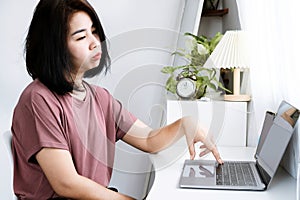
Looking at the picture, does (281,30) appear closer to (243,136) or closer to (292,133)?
(292,133)

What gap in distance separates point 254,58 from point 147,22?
84 cm

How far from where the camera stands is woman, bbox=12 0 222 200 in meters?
1.28

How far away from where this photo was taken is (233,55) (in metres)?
1.82

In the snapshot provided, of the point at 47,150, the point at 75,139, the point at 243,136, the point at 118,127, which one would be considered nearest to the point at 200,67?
the point at 243,136

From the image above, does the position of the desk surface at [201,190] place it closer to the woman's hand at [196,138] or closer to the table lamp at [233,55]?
the woman's hand at [196,138]

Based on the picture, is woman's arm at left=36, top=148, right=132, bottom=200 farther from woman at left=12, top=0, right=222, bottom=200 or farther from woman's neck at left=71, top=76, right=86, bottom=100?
woman's neck at left=71, top=76, right=86, bottom=100

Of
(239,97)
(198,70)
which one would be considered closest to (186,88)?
(198,70)

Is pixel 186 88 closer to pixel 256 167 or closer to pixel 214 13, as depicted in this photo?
Result: pixel 256 167

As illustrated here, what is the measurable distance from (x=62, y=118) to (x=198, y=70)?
0.82 metres

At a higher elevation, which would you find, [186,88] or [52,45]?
[52,45]

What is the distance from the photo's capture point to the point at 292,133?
119 cm

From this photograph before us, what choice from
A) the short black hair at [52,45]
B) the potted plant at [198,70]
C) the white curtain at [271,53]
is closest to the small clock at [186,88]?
the potted plant at [198,70]

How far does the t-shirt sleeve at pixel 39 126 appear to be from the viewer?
1.28 meters

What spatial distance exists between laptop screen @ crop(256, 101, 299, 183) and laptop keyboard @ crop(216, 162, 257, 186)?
0.05 meters
